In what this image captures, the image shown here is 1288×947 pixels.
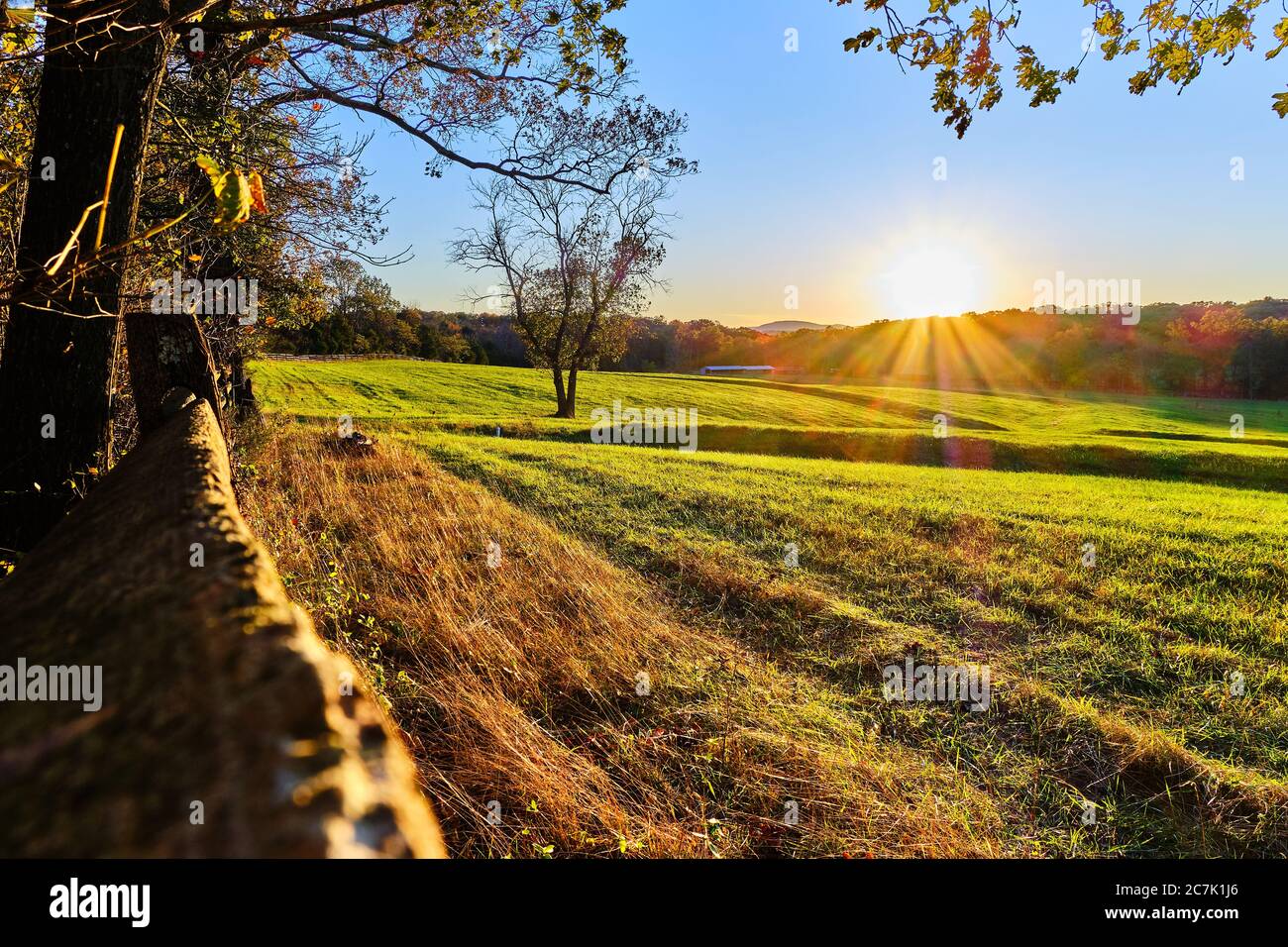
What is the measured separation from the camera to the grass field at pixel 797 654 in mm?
3477

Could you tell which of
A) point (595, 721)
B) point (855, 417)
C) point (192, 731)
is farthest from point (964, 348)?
point (192, 731)

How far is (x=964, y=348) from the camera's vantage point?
78.6m

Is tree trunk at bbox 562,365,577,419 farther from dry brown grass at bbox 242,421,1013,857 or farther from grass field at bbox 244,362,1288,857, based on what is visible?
dry brown grass at bbox 242,421,1013,857

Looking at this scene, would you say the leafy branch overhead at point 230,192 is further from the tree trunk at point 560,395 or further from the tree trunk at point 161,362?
the tree trunk at point 560,395

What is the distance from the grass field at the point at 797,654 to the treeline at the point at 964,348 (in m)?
47.5

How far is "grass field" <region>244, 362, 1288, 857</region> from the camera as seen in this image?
3477 mm

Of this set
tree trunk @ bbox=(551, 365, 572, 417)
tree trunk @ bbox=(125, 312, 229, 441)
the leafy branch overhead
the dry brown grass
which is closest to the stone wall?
the leafy branch overhead

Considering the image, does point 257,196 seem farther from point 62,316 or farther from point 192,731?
point 192,731

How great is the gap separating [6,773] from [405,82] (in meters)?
10.2

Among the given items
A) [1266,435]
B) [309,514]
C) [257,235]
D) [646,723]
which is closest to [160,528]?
[646,723]

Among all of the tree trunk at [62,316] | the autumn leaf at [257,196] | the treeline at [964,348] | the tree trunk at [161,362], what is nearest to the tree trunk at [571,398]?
the treeline at [964,348]

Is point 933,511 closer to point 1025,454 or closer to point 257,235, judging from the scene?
point 257,235

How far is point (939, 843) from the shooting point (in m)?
3.22

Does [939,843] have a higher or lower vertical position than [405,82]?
lower
